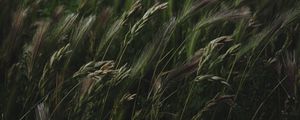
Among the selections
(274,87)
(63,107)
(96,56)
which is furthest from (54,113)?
(274,87)

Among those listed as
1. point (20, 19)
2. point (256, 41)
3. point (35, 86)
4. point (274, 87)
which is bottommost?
point (274, 87)

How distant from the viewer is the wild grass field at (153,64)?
6.40ft

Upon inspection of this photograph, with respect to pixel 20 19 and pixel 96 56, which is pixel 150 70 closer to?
pixel 96 56

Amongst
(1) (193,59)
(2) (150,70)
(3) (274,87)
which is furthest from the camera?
(3) (274,87)

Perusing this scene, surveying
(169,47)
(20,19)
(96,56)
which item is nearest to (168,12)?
(169,47)

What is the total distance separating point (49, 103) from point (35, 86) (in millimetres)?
67

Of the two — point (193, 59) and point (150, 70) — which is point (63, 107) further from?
point (193, 59)

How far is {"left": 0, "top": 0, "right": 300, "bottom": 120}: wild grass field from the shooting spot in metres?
1.95

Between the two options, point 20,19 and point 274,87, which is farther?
point 274,87

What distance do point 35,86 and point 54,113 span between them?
0.12 metres

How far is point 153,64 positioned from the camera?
6.61 feet

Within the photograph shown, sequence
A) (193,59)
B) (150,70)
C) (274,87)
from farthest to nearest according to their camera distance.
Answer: (274,87), (150,70), (193,59)

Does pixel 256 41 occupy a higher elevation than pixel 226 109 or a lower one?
higher

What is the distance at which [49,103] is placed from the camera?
2020 mm
